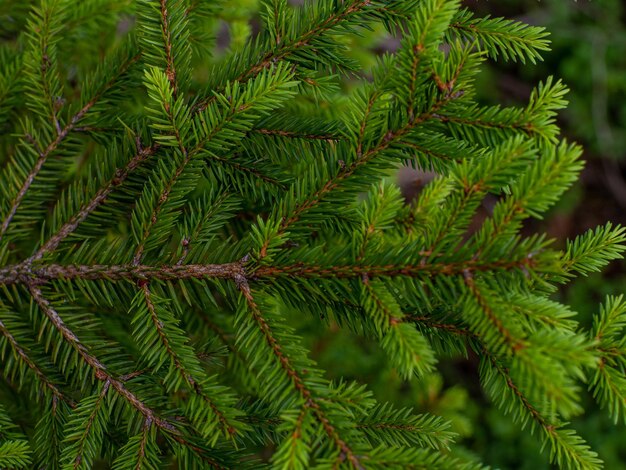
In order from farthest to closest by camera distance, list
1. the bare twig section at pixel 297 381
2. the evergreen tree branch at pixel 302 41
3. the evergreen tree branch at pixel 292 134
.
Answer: the evergreen tree branch at pixel 292 134 → the evergreen tree branch at pixel 302 41 → the bare twig section at pixel 297 381

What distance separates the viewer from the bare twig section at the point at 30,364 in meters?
1.16

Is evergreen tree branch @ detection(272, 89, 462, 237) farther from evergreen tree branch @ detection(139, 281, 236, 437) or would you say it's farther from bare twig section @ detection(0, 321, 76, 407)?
bare twig section @ detection(0, 321, 76, 407)

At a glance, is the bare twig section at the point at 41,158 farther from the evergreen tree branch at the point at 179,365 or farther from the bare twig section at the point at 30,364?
the evergreen tree branch at the point at 179,365

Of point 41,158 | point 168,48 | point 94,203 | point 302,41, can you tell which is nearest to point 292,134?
point 302,41

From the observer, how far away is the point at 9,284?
1.21m

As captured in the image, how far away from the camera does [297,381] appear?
0.92m

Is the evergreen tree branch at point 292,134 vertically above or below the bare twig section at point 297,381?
above

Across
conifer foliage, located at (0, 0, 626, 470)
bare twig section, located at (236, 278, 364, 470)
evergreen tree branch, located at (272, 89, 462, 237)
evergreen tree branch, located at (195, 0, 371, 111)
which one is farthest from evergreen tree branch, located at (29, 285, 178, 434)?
evergreen tree branch, located at (195, 0, 371, 111)

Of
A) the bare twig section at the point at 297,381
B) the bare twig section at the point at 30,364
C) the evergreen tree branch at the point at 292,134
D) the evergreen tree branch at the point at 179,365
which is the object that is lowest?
the bare twig section at the point at 30,364

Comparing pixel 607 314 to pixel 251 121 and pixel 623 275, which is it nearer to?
pixel 251 121

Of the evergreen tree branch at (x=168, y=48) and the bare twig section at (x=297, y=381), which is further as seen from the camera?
the evergreen tree branch at (x=168, y=48)

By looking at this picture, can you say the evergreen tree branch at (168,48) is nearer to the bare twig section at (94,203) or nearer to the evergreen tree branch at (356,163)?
the bare twig section at (94,203)

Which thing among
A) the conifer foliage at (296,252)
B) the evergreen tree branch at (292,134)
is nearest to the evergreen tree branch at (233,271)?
the conifer foliage at (296,252)

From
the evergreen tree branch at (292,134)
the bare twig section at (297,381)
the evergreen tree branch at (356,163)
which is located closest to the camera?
the bare twig section at (297,381)
